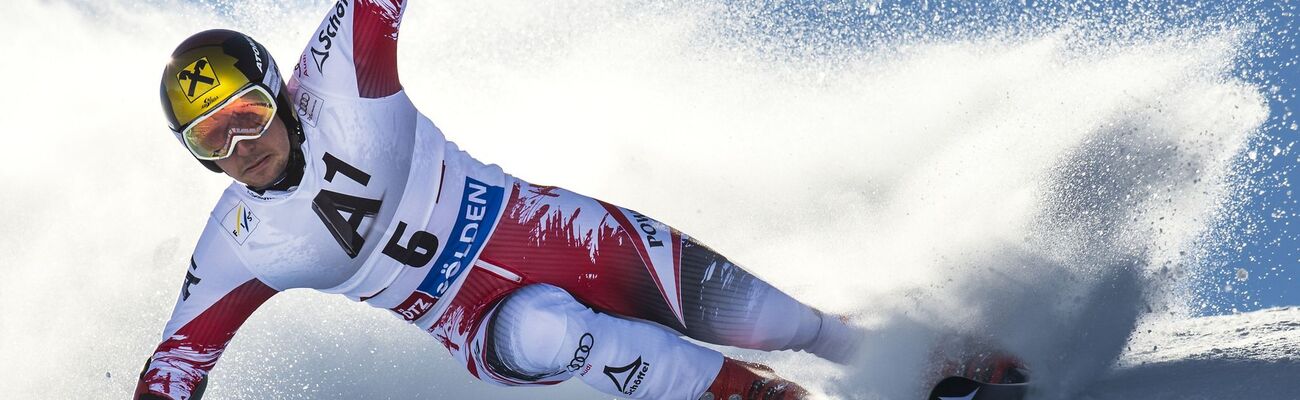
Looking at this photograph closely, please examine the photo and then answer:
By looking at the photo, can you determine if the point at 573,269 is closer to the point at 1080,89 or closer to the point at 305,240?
the point at 305,240

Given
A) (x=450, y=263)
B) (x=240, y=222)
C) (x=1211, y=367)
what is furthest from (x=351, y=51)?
(x=1211, y=367)

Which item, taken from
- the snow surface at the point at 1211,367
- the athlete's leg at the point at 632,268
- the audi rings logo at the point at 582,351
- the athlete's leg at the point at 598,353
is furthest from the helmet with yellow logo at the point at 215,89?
the snow surface at the point at 1211,367

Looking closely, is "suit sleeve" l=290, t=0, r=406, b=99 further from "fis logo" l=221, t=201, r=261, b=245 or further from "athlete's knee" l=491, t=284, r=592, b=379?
"athlete's knee" l=491, t=284, r=592, b=379

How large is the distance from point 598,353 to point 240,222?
142cm

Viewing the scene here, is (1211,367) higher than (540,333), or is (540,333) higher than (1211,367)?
(1211,367)

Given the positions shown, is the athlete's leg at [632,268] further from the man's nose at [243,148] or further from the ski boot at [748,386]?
the man's nose at [243,148]

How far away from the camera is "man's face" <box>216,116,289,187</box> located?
3.48 metres

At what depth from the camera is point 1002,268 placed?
4.68 meters

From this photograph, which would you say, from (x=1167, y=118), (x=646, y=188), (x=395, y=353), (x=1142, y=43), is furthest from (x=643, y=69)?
(x=1167, y=118)

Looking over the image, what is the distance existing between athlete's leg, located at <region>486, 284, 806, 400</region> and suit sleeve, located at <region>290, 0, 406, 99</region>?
0.98 metres

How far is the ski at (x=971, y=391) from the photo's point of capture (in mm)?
3777

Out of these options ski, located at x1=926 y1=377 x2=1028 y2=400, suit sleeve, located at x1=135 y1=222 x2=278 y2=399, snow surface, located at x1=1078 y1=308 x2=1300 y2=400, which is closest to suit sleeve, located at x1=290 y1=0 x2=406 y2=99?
suit sleeve, located at x1=135 y1=222 x2=278 y2=399

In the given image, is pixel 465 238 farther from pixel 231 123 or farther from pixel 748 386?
pixel 748 386

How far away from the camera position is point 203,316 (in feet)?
12.1
